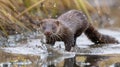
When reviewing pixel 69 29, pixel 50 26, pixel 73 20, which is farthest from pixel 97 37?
pixel 50 26

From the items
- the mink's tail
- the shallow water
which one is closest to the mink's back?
the mink's tail

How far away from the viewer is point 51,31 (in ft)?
22.6

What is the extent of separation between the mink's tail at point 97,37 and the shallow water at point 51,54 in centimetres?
12

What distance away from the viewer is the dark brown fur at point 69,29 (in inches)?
280

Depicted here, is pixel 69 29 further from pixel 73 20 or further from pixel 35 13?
pixel 35 13

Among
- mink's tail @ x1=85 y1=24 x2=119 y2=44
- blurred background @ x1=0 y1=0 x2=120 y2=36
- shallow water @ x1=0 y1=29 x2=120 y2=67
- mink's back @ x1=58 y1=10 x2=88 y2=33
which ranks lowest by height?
shallow water @ x1=0 y1=29 x2=120 y2=67

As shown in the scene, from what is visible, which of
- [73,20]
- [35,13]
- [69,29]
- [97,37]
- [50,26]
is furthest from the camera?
[35,13]

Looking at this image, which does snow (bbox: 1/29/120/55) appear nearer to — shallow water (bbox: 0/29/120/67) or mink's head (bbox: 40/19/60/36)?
shallow water (bbox: 0/29/120/67)

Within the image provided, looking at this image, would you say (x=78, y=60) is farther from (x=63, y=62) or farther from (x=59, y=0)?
(x=59, y=0)

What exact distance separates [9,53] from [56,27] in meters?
0.81

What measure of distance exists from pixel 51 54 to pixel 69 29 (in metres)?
0.63

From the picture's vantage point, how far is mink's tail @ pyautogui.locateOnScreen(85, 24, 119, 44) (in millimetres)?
8461

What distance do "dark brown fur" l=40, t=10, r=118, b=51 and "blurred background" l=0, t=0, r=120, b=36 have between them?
293mm

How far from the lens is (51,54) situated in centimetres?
726
